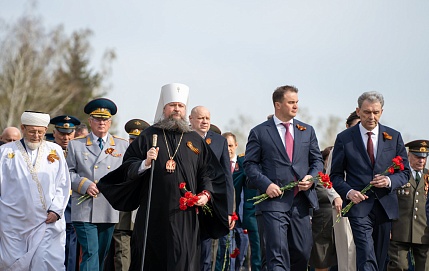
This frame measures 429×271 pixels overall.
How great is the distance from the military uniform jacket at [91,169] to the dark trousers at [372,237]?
3.54 meters

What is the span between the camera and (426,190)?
13.3m

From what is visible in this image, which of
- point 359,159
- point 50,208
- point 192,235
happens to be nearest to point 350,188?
point 359,159

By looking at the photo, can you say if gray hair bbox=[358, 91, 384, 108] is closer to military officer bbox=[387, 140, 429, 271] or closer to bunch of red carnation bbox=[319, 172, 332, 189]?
bunch of red carnation bbox=[319, 172, 332, 189]

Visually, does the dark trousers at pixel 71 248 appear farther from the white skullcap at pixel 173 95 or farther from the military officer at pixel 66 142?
the white skullcap at pixel 173 95

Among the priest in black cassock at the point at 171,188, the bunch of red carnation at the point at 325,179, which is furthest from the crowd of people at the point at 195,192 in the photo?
the bunch of red carnation at the point at 325,179

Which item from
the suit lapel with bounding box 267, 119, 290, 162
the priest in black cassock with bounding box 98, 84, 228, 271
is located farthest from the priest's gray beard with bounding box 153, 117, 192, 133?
the suit lapel with bounding box 267, 119, 290, 162

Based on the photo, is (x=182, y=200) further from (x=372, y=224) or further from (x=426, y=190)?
(x=426, y=190)

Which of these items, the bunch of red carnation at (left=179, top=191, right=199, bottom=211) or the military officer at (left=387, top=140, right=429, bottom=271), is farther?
the military officer at (left=387, top=140, right=429, bottom=271)

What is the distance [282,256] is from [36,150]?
142 inches

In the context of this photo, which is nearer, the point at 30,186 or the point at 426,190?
the point at 30,186

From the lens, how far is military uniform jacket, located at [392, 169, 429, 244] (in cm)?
1293

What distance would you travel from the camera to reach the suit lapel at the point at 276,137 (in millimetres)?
10703

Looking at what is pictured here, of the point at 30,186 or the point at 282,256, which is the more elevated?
the point at 30,186

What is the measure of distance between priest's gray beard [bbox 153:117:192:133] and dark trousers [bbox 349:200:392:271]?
294 centimetres
